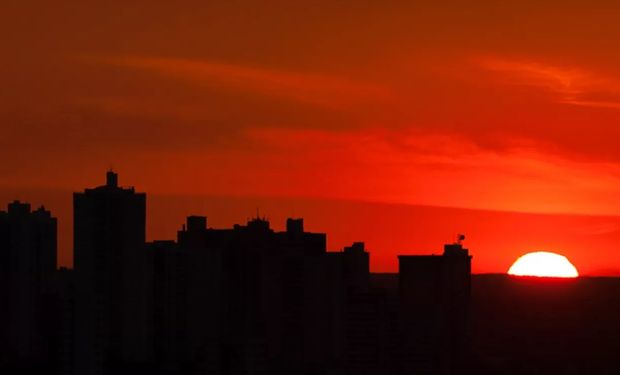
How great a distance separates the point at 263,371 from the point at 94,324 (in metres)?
19.0

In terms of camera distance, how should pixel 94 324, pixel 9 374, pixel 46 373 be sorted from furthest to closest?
pixel 9 374 < pixel 46 373 < pixel 94 324

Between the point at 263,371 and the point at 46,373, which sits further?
the point at 46,373

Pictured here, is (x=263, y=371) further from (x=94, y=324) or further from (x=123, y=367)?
(x=123, y=367)

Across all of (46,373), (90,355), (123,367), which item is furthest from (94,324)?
(123,367)

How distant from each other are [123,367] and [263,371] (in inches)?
1286

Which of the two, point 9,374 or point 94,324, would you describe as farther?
point 9,374

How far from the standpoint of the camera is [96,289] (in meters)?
196

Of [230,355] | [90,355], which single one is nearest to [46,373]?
[90,355]

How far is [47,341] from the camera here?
196 metres

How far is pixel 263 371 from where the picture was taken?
16350cm

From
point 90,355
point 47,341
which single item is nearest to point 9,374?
point 47,341

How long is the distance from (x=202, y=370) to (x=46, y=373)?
24.8 metres

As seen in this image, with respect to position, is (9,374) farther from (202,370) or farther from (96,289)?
(202,370)

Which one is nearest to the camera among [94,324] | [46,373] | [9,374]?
[94,324]
